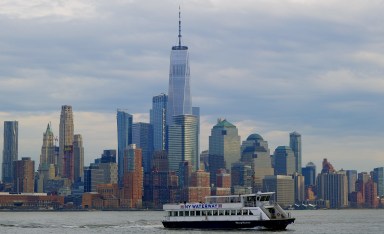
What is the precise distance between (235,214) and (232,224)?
6.19ft

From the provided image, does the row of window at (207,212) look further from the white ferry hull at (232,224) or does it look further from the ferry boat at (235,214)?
the white ferry hull at (232,224)

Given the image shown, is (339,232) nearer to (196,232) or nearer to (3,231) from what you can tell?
(196,232)

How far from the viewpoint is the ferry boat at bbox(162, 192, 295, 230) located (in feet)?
502

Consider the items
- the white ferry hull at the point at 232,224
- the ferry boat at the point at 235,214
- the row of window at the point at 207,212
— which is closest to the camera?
the white ferry hull at the point at 232,224

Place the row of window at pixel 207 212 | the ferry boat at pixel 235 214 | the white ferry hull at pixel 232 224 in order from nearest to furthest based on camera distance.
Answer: the white ferry hull at pixel 232 224, the ferry boat at pixel 235 214, the row of window at pixel 207 212

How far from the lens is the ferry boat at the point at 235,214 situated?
6019 inches

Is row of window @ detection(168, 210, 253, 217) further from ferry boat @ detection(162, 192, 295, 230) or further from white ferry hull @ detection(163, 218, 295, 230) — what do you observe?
white ferry hull @ detection(163, 218, 295, 230)

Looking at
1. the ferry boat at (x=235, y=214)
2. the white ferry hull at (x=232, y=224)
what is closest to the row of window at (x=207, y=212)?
the ferry boat at (x=235, y=214)

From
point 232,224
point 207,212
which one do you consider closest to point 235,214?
point 232,224

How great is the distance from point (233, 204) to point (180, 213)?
12600 millimetres

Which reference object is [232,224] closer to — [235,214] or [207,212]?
[235,214]

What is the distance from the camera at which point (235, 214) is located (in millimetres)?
155500

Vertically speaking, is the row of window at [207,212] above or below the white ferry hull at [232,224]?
above

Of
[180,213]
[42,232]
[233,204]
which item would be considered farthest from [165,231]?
[42,232]
